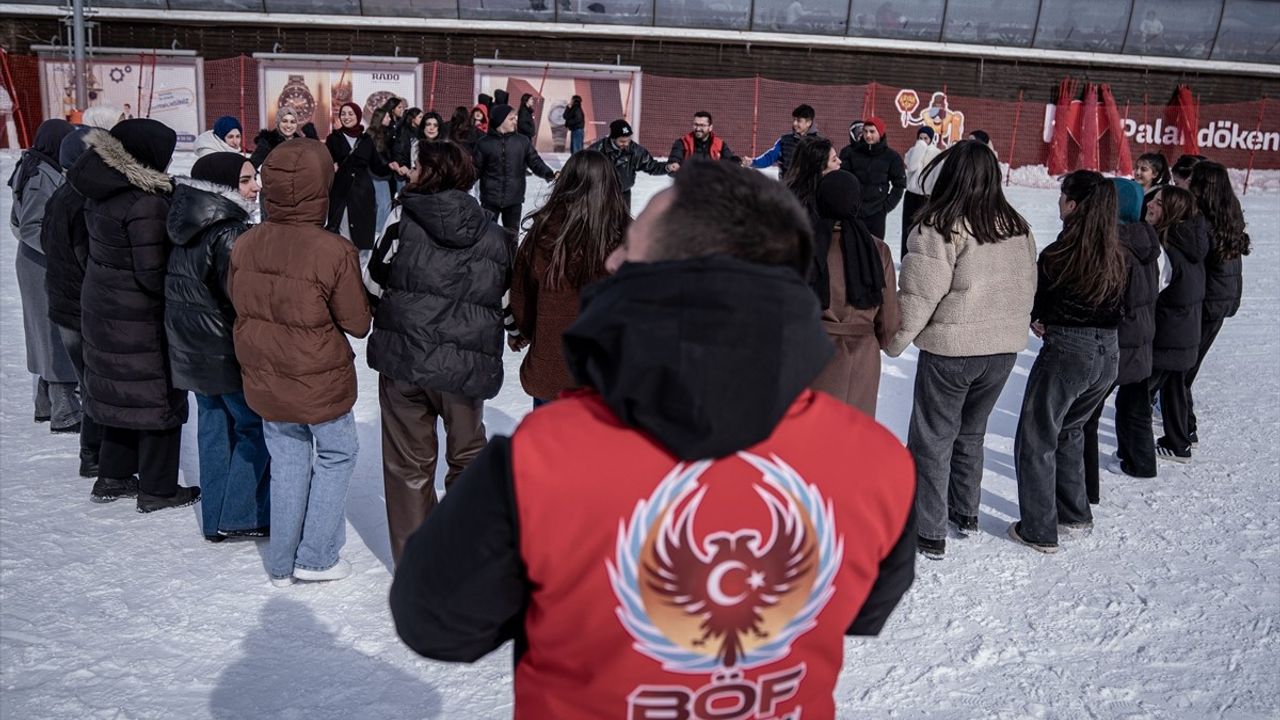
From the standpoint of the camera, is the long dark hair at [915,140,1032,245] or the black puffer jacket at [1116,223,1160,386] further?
the black puffer jacket at [1116,223,1160,386]

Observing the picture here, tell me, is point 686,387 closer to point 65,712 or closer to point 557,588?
point 557,588

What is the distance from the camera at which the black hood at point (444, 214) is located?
371 cm

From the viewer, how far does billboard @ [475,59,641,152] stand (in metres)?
20.9

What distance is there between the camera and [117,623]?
3865mm

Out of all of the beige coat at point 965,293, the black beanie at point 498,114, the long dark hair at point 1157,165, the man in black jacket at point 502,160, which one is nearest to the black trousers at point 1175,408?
the long dark hair at point 1157,165

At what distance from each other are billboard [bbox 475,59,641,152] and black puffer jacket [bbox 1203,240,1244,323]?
16.0 metres

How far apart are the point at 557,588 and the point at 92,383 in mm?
4096

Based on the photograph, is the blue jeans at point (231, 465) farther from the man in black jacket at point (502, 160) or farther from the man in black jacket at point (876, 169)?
the man in black jacket at point (876, 169)

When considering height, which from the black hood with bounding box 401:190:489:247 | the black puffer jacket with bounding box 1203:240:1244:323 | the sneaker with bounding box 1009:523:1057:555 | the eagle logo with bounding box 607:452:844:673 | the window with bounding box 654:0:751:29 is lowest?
the sneaker with bounding box 1009:523:1057:555

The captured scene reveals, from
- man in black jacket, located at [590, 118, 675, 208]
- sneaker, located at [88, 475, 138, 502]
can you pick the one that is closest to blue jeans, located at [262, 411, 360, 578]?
sneaker, located at [88, 475, 138, 502]

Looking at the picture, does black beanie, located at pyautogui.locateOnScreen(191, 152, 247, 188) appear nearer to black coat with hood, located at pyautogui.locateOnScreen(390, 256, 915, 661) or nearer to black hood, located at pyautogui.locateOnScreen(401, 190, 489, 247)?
black hood, located at pyautogui.locateOnScreen(401, 190, 489, 247)

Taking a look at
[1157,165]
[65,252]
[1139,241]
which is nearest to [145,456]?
[65,252]

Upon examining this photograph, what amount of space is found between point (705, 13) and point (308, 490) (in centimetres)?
2045

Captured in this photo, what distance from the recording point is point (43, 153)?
557cm
